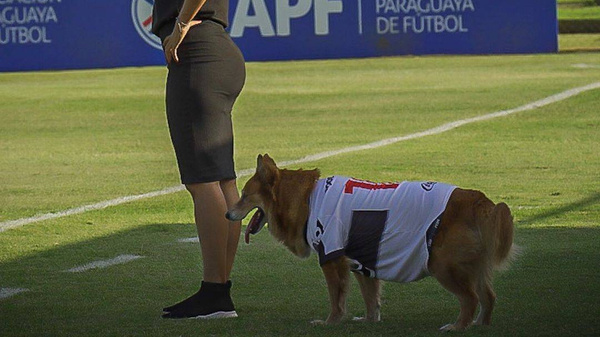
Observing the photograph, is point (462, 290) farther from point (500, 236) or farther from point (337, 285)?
point (337, 285)

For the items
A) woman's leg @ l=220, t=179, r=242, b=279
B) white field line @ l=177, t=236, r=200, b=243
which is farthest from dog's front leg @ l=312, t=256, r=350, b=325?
white field line @ l=177, t=236, r=200, b=243

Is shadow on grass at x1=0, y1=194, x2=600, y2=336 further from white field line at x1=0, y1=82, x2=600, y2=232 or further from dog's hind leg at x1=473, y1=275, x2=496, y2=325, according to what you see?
white field line at x1=0, y1=82, x2=600, y2=232

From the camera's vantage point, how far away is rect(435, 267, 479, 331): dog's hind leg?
19.5ft

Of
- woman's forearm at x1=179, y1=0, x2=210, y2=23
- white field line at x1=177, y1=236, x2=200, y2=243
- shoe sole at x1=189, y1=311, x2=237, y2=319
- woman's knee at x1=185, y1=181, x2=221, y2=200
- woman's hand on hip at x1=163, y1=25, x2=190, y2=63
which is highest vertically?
woman's forearm at x1=179, y1=0, x2=210, y2=23

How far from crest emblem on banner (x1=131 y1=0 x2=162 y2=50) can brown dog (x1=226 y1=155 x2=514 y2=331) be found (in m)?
18.8

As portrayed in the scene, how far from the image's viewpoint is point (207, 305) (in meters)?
6.47

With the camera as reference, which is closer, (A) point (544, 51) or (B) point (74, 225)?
(B) point (74, 225)

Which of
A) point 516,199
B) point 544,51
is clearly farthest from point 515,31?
point 516,199

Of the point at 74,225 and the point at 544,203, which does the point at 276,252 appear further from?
the point at 544,203

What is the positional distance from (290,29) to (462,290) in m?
19.8

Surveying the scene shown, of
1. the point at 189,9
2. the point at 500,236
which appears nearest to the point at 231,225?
the point at 189,9

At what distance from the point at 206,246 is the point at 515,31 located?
2004 cm

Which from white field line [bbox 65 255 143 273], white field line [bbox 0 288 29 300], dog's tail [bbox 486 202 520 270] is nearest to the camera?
dog's tail [bbox 486 202 520 270]

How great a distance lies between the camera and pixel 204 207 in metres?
6.45
